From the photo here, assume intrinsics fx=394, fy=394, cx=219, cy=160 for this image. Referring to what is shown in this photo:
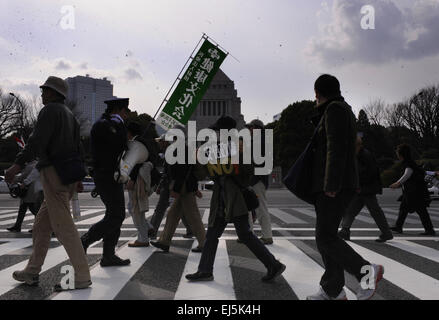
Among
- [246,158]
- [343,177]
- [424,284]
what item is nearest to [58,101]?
[246,158]

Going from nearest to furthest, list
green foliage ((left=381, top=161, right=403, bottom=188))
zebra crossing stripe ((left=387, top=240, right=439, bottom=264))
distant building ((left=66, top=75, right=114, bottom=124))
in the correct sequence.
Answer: zebra crossing stripe ((left=387, top=240, right=439, bottom=264)) < green foliage ((left=381, top=161, right=403, bottom=188)) < distant building ((left=66, top=75, right=114, bottom=124))

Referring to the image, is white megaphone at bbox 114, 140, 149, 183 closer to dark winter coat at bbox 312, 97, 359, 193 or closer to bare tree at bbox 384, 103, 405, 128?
dark winter coat at bbox 312, 97, 359, 193

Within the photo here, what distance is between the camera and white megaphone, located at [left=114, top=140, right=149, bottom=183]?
12.4 ft

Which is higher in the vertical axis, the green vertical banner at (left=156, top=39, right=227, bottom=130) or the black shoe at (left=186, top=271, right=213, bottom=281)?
the green vertical banner at (left=156, top=39, right=227, bottom=130)

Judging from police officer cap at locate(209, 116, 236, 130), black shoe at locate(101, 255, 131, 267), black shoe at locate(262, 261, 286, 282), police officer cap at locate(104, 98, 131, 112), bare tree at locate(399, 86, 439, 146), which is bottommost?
black shoe at locate(101, 255, 131, 267)

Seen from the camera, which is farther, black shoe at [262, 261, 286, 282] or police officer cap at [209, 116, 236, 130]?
police officer cap at [209, 116, 236, 130]

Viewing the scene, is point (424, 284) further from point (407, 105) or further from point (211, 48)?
point (407, 105)

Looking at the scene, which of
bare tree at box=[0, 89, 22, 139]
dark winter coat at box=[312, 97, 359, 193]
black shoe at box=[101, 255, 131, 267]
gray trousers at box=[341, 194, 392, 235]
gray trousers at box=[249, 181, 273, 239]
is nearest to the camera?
dark winter coat at box=[312, 97, 359, 193]

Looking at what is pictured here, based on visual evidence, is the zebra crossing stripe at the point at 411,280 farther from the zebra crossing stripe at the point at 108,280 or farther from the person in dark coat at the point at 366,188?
the zebra crossing stripe at the point at 108,280

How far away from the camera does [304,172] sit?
116 inches

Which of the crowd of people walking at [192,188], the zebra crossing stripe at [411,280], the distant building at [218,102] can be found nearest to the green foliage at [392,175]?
the zebra crossing stripe at [411,280]

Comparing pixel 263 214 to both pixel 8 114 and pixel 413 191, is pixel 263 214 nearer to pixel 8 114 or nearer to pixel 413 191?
pixel 413 191

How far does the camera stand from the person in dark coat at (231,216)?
344 centimetres

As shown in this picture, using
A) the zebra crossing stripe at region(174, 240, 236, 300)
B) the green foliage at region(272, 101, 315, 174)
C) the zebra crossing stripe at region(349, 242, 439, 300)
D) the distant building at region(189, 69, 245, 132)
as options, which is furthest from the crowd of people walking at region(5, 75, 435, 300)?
the distant building at region(189, 69, 245, 132)
